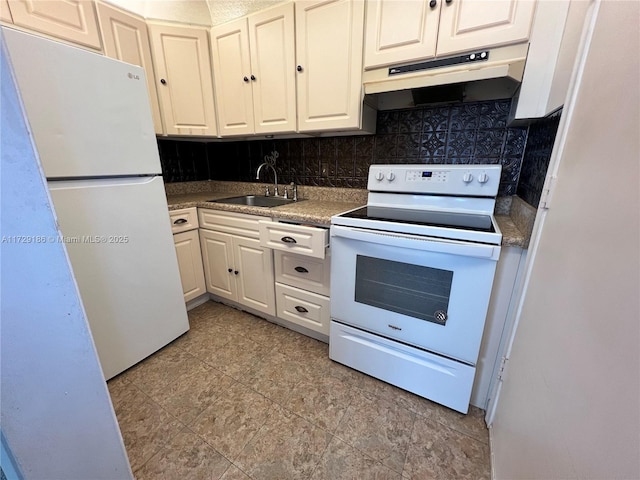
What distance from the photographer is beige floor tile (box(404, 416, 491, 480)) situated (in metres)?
1.03

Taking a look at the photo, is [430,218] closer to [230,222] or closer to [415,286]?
[415,286]

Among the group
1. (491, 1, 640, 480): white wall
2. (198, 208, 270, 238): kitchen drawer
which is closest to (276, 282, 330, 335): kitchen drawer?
(198, 208, 270, 238): kitchen drawer

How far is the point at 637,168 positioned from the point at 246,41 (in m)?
2.08

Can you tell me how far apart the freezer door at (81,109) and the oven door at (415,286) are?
116cm

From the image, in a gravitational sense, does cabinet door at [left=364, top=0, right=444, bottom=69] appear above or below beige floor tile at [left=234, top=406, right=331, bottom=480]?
above

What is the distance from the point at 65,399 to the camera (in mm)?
→ 689

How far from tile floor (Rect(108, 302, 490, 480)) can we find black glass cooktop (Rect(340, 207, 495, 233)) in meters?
0.93

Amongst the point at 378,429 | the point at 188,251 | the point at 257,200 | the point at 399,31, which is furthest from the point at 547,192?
the point at 188,251

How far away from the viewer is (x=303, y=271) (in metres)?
1.68

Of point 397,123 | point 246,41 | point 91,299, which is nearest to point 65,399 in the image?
point 91,299

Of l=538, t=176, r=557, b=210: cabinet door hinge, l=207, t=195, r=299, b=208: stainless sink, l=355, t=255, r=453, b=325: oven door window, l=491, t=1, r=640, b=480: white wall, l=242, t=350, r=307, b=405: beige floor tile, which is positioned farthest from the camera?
l=207, t=195, r=299, b=208: stainless sink

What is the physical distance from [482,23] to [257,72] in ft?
4.36

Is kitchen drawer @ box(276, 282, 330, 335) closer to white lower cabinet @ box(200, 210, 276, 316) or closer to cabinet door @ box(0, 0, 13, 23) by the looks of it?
white lower cabinet @ box(200, 210, 276, 316)

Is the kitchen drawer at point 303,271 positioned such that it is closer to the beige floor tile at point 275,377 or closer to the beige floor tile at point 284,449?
the beige floor tile at point 275,377
